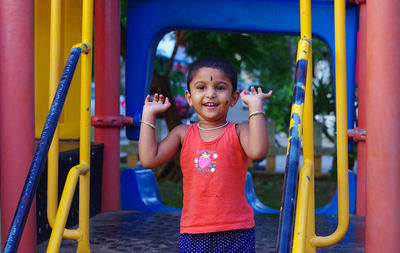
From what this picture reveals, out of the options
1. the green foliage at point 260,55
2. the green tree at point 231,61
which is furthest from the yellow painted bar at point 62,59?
the green foliage at point 260,55

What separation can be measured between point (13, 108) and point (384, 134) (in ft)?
4.51

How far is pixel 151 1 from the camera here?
4137mm

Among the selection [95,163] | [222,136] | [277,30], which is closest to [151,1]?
[277,30]

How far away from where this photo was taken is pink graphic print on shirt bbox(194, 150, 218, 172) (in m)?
1.84

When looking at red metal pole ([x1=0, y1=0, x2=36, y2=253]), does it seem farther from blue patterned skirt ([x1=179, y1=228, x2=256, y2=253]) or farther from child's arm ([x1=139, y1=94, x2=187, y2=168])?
blue patterned skirt ([x1=179, y1=228, x2=256, y2=253])

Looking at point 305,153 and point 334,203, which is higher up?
point 305,153

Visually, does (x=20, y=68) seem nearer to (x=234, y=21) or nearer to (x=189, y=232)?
(x=189, y=232)

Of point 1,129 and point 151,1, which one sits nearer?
point 1,129

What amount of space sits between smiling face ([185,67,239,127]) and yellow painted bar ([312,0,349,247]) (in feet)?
1.20

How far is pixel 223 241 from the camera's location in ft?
6.06

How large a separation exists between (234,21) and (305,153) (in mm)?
2394

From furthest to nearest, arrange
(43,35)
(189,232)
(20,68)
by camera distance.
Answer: (43,35)
(20,68)
(189,232)

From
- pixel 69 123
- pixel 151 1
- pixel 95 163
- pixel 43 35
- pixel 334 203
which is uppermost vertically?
pixel 151 1

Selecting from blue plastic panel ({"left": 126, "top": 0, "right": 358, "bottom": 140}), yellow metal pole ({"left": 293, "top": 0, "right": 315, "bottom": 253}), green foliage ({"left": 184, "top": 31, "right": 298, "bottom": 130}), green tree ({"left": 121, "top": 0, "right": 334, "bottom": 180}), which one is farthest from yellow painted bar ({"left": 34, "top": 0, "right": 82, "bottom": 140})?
green foliage ({"left": 184, "top": 31, "right": 298, "bottom": 130})
